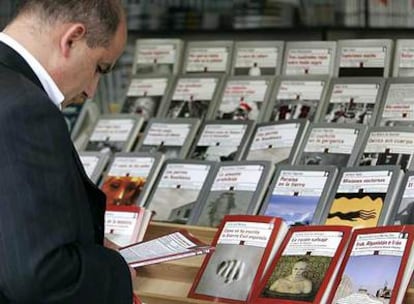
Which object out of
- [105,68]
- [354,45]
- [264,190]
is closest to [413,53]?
[354,45]

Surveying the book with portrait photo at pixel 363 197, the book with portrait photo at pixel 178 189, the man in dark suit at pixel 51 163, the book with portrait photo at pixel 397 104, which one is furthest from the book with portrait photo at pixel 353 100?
the man in dark suit at pixel 51 163

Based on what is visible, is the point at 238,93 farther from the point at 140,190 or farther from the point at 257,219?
the point at 257,219

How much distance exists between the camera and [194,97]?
351 centimetres

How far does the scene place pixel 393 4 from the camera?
3707mm

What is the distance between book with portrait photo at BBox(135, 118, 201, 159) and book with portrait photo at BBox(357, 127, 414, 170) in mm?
717

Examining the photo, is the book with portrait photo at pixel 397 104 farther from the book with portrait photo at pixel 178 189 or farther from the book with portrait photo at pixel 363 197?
the book with portrait photo at pixel 178 189

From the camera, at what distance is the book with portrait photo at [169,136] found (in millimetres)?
3334

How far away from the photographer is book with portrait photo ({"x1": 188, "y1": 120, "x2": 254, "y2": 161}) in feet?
10.5

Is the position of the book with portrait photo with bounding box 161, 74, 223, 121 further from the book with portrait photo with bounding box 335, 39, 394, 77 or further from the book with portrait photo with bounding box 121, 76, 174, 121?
the book with portrait photo with bounding box 335, 39, 394, 77

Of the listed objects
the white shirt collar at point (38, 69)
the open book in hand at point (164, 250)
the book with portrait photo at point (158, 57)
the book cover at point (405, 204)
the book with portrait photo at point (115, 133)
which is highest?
the book with portrait photo at point (158, 57)

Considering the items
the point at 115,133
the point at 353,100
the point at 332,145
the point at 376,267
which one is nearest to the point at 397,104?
the point at 353,100

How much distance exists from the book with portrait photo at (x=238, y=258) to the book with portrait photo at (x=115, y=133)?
0.96m

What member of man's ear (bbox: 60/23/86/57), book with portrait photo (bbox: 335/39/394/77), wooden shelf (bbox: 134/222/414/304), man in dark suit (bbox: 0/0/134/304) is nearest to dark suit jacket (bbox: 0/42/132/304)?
man in dark suit (bbox: 0/0/134/304)

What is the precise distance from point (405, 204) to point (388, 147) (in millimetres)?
307
